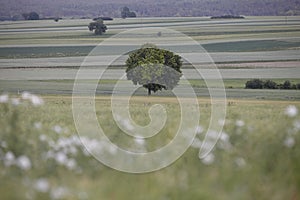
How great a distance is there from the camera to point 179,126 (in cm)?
967

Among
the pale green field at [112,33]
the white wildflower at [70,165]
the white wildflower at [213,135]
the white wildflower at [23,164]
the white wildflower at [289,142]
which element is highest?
the pale green field at [112,33]

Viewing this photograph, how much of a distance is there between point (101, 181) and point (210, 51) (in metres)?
78.0

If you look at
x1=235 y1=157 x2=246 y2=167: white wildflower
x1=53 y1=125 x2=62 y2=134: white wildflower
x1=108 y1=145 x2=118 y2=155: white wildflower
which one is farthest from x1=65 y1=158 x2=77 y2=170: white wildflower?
x1=235 y1=157 x2=246 y2=167: white wildflower

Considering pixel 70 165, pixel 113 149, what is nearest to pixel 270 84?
pixel 113 149

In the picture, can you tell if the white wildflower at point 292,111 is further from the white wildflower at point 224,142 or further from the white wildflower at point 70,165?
the white wildflower at point 70,165

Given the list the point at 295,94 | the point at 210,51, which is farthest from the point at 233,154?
the point at 210,51

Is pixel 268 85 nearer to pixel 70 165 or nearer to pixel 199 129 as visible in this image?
pixel 199 129

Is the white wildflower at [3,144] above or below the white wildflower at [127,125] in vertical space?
below

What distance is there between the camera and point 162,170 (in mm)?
7477

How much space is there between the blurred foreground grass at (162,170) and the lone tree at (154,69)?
34.6 m

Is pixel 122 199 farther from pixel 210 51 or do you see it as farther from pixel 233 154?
pixel 210 51

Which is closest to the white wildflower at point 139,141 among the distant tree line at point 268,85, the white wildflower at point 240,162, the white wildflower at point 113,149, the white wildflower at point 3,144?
the white wildflower at point 113,149

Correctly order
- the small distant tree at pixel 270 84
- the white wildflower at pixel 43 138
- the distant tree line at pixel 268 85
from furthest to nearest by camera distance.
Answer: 1. the small distant tree at pixel 270 84
2. the distant tree line at pixel 268 85
3. the white wildflower at pixel 43 138

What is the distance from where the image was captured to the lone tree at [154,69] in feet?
148
